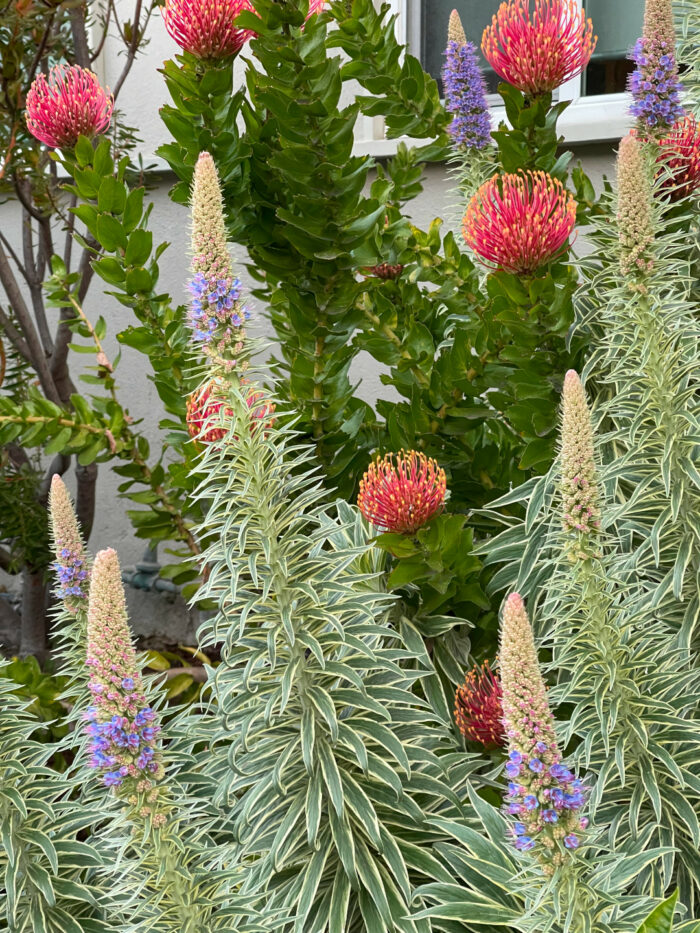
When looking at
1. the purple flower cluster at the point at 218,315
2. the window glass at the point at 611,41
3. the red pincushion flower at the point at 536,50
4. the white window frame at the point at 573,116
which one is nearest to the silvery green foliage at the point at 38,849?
the purple flower cluster at the point at 218,315

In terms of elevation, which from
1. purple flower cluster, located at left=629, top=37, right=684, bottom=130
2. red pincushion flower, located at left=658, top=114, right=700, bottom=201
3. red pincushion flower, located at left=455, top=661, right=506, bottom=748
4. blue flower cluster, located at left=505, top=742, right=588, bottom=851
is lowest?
red pincushion flower, located at left=455, top=661, right=506, bottom=748

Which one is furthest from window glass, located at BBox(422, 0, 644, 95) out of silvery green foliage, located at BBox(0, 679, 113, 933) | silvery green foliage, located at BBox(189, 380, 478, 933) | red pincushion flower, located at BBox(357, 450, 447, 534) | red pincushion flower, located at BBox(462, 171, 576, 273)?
silvery green foliage, located at BBox(0, 679, 113, 933)

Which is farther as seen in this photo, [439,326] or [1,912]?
[439,326]

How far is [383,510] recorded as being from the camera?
179 centimetres

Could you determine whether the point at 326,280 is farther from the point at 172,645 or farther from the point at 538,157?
the point at 172,645

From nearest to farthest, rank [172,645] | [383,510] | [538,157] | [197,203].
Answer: [197,203] → [383,510] → [538,157] → [172,645]

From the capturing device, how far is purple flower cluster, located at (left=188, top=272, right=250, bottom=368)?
1.35m

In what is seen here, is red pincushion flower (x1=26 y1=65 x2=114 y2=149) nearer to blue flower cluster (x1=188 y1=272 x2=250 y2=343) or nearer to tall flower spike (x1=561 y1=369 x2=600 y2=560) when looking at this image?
blue flower cluster (x1=188 y1=272 x2=250 y2=343)

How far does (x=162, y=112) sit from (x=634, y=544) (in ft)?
4.99

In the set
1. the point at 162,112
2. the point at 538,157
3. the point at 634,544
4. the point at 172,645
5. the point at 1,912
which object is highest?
the point at 162,112

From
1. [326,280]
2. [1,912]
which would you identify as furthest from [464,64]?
[1,912]

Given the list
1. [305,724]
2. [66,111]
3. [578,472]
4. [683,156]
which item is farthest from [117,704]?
[66,111]

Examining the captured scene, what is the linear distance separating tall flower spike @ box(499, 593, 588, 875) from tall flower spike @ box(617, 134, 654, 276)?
883 millimetres

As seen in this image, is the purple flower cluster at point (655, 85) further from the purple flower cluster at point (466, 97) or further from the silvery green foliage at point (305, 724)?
the silvery green foliage at point (305, 724)
